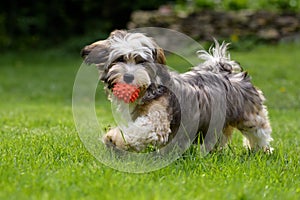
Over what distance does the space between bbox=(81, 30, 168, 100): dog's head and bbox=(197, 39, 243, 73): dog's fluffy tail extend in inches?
39.3

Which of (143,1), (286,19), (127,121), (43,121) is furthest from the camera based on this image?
(143,1)

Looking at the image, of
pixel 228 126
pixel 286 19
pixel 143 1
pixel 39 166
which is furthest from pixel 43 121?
pixel 143 1

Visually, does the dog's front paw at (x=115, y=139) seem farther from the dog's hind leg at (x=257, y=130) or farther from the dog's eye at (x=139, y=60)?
the dog's hind leg at (x=257, y=130)

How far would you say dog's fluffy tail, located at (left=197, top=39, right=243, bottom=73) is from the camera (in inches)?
222

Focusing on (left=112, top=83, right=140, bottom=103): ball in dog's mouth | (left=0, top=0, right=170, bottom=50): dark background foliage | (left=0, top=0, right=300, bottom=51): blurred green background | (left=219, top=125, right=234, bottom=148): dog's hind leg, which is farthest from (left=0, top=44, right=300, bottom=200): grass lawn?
(left=0, top=0, right=170, bottom=50): dark background foliage

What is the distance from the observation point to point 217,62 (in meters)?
5.67

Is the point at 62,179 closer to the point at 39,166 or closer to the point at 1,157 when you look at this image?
the point at 39,166

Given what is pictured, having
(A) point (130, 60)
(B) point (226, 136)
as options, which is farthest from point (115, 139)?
(B) point (226, 136)

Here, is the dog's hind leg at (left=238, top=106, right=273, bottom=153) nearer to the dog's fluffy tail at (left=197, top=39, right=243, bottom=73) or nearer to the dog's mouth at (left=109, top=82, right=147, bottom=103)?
the dog's fluffy tail at (left=197, top=39, right=243, bottom=73)

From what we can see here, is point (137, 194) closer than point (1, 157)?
Yes

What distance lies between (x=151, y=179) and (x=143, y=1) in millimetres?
15958

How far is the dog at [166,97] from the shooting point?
4488mm

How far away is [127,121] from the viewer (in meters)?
4.71

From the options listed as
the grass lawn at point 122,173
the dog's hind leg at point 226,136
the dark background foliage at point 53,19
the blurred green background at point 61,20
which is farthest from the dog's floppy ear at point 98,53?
the dark background foliage at point 53,19
